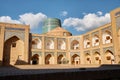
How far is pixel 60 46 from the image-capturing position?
28.8 metres

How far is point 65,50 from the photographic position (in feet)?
92.6

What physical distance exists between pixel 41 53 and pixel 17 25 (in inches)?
257

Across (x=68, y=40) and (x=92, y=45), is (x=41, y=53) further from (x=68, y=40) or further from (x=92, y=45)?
(x=92, y=45)

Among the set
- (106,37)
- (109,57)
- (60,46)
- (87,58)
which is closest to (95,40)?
(106,37)

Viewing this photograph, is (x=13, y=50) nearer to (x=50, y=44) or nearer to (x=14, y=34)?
(x=14, y=34)

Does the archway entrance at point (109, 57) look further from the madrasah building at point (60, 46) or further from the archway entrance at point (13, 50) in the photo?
the archway entrance at point (13, 50)

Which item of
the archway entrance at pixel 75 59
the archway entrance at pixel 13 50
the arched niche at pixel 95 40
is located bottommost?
the archway entrance at pixel 75 59

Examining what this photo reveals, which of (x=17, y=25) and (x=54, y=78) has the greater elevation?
(x=17, y=25)

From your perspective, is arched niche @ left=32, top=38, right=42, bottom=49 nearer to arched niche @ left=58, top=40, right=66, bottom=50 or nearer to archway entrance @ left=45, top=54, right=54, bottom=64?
archway entrance @ left=45, top=54, right=54, bottom=64

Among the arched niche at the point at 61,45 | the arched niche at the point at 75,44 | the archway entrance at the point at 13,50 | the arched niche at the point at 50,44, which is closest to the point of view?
the archway entrance at the point at 13,50

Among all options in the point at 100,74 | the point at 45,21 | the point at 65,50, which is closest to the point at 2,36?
the point at 65,50

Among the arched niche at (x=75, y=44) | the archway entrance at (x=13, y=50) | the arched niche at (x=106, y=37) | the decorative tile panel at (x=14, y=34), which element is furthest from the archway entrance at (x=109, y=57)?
the decorative tile panel at (x=14, y=34)

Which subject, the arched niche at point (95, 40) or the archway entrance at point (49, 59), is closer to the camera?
the arched niche at point (95, 40)

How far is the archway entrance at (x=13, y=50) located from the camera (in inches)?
892
